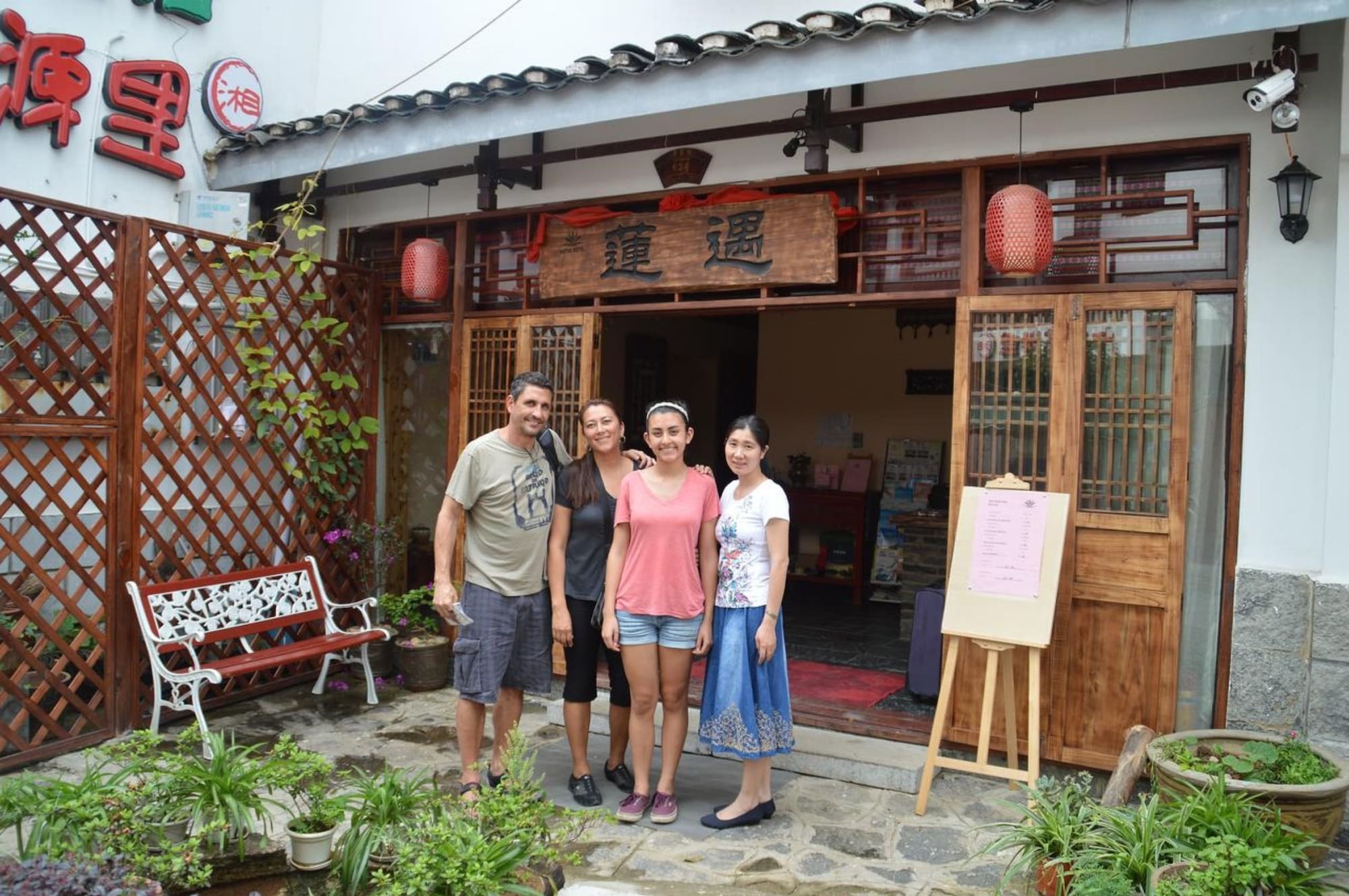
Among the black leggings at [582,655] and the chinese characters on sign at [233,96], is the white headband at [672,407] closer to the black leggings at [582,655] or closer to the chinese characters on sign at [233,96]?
the black leggings at [582,655]

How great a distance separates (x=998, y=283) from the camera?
4.79 metres

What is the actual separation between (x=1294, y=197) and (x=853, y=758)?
306cm

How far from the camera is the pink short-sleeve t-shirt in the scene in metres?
3.96

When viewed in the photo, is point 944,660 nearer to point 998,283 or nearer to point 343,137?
point 998,283

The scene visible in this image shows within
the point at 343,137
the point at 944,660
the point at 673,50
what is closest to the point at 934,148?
the point at 673,50

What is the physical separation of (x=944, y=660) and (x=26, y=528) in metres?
4.42

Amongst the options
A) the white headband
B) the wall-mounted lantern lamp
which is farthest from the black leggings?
the wall-mounted lantern lamp

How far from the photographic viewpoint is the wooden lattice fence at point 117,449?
484cm

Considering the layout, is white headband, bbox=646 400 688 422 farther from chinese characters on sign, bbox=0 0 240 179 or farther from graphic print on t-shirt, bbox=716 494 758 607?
chinese characters on sign, bbox=0 0 240 179

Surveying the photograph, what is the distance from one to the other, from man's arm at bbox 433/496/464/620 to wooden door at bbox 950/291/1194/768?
2.52 metres

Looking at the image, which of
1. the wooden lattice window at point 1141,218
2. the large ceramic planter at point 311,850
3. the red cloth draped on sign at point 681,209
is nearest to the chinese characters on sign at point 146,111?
the red cloth draped on sign at point 681,209

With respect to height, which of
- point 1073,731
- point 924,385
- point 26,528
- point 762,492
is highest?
point 924,385

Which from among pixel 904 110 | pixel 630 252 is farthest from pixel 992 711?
pixel 630 252

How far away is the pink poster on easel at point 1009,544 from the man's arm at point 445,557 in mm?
2214
